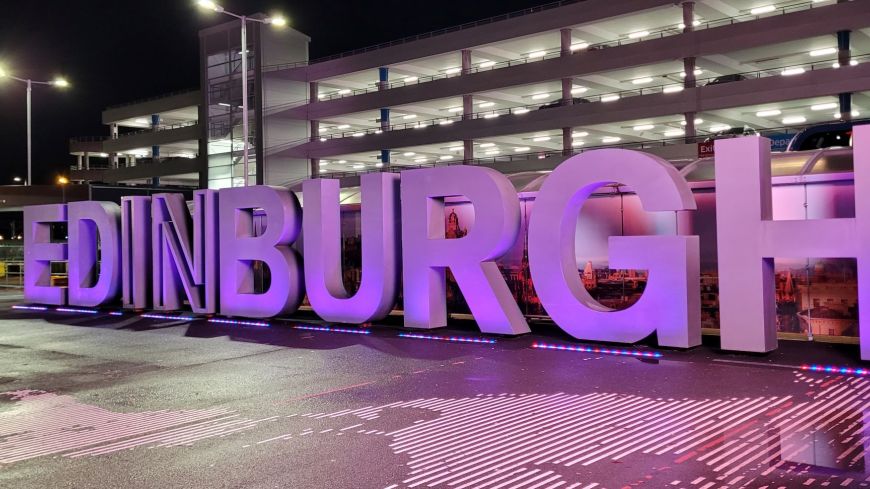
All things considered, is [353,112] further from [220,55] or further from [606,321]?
[606,321]

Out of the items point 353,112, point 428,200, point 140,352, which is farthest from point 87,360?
point 353,112

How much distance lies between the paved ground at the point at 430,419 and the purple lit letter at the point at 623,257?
86 centimetres

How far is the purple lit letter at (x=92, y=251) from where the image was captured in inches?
790

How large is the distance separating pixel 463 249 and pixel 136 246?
10262 mm

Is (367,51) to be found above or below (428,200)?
above

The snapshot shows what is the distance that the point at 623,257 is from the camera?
12062mm

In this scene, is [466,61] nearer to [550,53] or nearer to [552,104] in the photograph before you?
[550,53]

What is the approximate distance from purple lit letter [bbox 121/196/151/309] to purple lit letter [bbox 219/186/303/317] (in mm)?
3028

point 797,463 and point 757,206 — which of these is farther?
point 757,206

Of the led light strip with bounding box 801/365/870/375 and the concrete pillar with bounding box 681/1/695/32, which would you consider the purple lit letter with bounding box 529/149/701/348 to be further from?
the concrete pillar with bounding box 681/1/695/32

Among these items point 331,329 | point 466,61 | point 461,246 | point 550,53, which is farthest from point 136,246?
point 550,53

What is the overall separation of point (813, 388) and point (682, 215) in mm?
→ 5620

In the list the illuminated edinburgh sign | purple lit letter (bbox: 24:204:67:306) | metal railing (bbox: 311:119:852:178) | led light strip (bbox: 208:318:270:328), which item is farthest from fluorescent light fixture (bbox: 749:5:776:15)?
purple lit letter (bbox: 24:204:67:306)

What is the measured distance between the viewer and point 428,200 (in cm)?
1445
